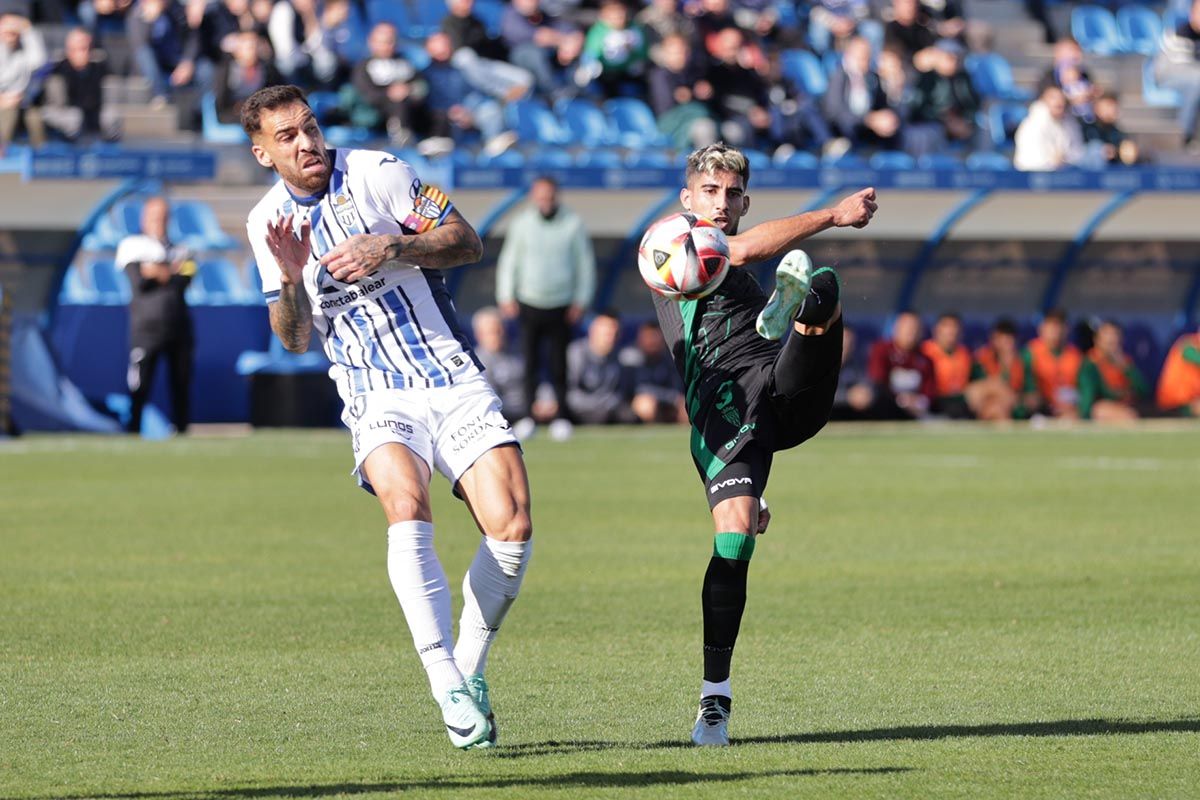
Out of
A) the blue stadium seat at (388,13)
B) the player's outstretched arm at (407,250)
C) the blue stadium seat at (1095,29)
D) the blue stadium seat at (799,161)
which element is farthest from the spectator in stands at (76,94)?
the player's outstretched arm at (407,250)

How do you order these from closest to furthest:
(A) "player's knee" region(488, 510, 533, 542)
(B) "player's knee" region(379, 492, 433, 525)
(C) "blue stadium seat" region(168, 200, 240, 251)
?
1. (B) "player's knee" region(379, 492, 433, 525)
2. (A) "player's knee" region(488, 510, 533, 542)
3. (C) "blue stadium seat" region(168, 200, 240, 251)

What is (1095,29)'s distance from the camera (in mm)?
31547

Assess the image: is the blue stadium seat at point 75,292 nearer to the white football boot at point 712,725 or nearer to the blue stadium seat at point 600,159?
the blue stadium seat at point 600,159

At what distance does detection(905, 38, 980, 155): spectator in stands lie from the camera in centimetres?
2653

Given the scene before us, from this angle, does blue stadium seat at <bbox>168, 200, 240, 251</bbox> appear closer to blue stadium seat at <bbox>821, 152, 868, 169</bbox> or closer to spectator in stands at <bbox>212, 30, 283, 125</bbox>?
spectator in stands at <bbox>212, 30, 283, 125</bbox>

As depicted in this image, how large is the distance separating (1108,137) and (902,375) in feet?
18.7

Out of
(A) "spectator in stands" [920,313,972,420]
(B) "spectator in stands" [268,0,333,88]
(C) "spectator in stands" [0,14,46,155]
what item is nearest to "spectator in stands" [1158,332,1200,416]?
(A) "spectator in stands" [920,313,972,420]

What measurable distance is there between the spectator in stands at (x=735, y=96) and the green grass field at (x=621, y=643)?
10.0 meters

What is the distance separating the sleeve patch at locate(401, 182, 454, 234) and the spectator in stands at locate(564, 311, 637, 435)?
48.6 ft

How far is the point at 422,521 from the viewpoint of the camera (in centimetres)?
601

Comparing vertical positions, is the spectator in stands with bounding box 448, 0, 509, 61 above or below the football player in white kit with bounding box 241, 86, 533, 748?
above

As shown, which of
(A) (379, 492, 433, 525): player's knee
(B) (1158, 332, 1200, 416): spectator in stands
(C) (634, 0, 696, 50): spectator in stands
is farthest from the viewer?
(C) (634, 0, 696, 50): spectator in stands

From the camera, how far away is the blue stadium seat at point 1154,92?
2970cm

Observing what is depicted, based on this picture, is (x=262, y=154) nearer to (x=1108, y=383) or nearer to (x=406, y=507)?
(x=406, y=507)
